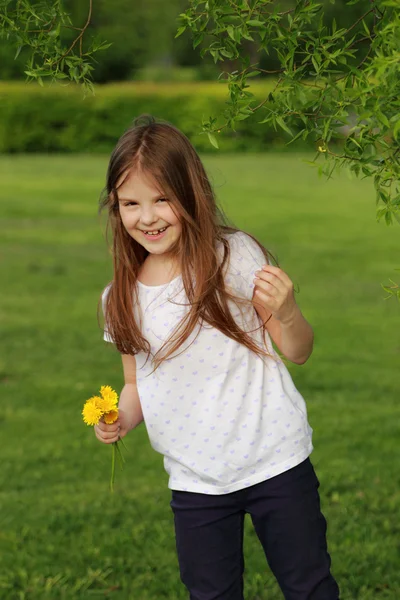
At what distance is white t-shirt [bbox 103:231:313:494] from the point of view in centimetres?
269

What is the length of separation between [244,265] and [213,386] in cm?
32

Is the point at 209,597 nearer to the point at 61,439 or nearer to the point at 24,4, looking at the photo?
the point at 24,4

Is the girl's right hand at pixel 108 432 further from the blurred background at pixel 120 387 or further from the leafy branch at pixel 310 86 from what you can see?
the leafy branch at pixel 310 86

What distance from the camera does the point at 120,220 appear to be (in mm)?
2875

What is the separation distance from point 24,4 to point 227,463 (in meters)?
1.25

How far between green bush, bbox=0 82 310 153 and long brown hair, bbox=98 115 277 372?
21.6 m

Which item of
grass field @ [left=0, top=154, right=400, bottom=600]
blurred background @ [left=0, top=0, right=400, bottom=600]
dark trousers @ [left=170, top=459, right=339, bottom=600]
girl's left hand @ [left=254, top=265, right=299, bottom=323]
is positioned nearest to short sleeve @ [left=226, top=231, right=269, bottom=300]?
girl's left hand @ [left=254, top=265, right=299, bottom=323]

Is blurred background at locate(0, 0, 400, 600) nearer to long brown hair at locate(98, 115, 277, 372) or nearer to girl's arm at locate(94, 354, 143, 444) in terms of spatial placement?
long brown hair at locate(98, 115, 277, 372)

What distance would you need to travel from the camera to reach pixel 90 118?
982 inches

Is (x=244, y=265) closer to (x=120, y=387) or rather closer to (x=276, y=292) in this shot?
(x=276, y=292)

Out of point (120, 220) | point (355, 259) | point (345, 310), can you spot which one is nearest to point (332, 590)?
point (120, 220)

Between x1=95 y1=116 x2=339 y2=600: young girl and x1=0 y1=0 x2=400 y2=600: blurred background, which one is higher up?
x1=95 y1=116 x2=339 y2=600: young girl

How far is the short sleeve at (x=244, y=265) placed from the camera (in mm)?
2742

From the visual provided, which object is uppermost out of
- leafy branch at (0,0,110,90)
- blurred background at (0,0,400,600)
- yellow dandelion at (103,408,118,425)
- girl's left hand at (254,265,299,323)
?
Result: leafy branch at (0,0,110,90)
